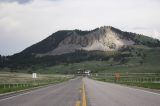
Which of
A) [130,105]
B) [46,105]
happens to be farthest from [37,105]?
[130,105]

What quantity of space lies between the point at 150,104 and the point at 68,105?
3.90 m

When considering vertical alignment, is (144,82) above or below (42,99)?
above

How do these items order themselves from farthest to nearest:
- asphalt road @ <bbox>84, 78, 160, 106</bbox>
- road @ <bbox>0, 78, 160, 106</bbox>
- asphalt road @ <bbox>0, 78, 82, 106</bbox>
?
asphalt road @ <bbox>0, 78, 82, 106</bbox> → road @ <bbox>0, 78, 160, 106</bbox> → asphalt road @ <bbox>84, 78, 160, 106</bbox>

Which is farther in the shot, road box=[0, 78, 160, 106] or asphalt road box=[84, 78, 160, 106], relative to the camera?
road box=[0, 78, 160, 106]

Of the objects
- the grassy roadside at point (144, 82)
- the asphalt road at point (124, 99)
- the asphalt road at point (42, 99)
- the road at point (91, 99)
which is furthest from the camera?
the grassy roadside at point (144, 82)

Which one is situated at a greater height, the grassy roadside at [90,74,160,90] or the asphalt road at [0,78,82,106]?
the grassy roadside at [90,74,160,90]

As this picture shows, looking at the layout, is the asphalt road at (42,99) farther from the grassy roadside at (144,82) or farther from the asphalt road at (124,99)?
the grassy roadside at (144,82)

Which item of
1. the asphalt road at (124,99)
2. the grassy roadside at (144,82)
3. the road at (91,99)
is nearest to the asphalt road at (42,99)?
the road at (91,99)

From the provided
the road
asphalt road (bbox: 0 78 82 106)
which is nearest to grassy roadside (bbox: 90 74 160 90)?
the road

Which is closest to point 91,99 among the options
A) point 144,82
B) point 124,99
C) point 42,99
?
point 124,99

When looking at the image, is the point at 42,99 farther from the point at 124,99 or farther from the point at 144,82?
the point at 144,82

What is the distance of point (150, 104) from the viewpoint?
56.7 ft

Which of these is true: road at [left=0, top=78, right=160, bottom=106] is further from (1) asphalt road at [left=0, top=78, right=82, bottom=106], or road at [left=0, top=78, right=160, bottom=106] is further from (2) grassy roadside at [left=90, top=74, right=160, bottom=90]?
(2) grassy roadside at [left=90, top=74, right=160, bottom=90]

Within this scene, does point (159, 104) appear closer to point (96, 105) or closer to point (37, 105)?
point (96, 105)
